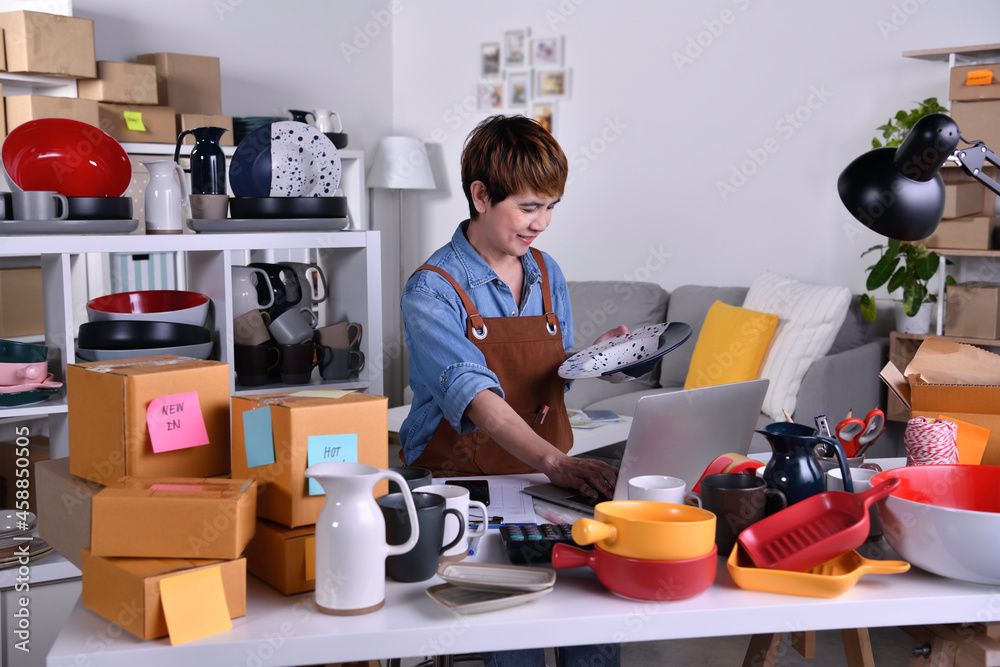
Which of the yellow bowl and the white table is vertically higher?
the yellow bowl

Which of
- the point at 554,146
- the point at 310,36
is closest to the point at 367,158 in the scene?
the point at 310,36

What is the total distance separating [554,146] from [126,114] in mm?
2423

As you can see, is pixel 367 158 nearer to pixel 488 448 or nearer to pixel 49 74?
pixel 49 74

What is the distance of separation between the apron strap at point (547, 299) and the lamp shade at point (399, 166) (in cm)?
302

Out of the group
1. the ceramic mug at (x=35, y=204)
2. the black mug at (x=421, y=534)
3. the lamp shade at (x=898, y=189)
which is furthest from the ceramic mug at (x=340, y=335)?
the lamp shade at (x=898, y=189)

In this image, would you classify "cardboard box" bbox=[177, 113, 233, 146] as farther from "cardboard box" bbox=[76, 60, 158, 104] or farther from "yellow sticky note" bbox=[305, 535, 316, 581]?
"yellow sticky note" bbox=[305, 535, 316, 581]

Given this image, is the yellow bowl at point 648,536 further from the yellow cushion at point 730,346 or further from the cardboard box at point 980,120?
the cardboard box at point 980,120

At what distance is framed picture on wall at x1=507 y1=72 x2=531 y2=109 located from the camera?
4824 mm

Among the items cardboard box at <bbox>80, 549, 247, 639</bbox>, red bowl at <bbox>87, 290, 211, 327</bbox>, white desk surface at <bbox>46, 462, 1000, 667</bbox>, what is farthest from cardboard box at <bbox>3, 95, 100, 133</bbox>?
white desk surface at <bbox>46, 462, 1000, 667</bbox>

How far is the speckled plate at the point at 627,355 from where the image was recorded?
1697 millimetres

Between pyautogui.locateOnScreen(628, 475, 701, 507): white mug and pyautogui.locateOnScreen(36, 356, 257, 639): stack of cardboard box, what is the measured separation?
54cm

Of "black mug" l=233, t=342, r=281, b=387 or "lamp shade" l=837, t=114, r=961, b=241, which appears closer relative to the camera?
"lamp shade" l=837, t=114, r=961, b=241

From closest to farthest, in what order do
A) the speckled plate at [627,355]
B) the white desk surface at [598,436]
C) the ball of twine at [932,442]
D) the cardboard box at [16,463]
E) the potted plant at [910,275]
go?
the ball of twine at [932,442] < the speckled plate at [627,355] < the cardboard box at [16,463] < the white desk surface at [598,436] < the potted plant at [910,275]

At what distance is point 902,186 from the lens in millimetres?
1327
